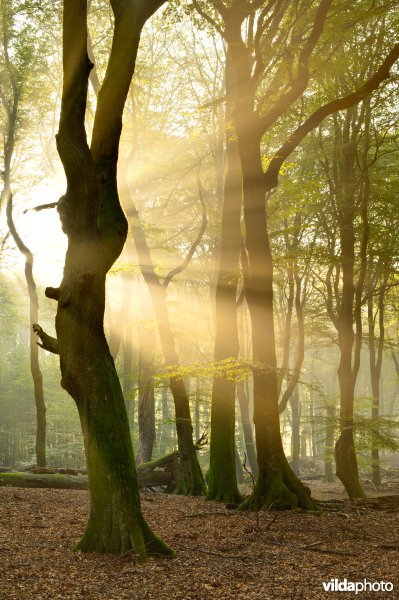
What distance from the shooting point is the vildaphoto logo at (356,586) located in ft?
19.6

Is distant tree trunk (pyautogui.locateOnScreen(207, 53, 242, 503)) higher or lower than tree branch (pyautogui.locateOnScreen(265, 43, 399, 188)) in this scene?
lower

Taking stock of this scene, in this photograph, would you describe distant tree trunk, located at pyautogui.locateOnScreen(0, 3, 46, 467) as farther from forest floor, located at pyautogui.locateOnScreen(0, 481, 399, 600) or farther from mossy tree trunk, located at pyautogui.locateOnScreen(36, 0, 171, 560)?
mossy tree trunk, located at pyautogui.locateOnScreen(36, 0, 171, 560)

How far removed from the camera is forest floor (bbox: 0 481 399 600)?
5.75 metres

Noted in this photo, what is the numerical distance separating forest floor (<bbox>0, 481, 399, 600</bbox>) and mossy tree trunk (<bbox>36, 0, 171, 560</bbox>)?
58 centimetres

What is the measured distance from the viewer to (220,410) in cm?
1344

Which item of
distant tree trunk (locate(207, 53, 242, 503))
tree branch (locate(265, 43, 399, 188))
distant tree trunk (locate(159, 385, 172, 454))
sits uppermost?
tree branch (locate(265, 43, 399, 188))

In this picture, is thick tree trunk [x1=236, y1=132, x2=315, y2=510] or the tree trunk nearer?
thick tree trunk [x1=236, y1=132, x2=315, y2=510]

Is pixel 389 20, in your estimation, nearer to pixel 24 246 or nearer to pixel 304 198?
pixel 304 198

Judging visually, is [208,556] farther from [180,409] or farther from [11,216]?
[11,216]

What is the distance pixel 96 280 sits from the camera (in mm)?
7137

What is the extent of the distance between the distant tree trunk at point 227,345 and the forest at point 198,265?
0.16 feet

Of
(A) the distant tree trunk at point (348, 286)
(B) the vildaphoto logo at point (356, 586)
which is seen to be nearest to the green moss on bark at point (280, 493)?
(A) the distant tree trunk at point (348, 286)

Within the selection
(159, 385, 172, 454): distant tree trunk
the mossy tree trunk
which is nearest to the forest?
the mossy tree trunk

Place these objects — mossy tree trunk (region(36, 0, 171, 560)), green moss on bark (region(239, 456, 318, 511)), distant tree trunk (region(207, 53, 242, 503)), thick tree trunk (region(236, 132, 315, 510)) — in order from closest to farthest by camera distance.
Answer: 1. mossy tree trunk (region(36, 0, 171, 560))
2. green moss on bark (region(239, 456, 318, 511))
3. thick tree trunk (region(236, 132, 315, 510))
4. distant tree trunk (region(207, 53, 242, 503))
